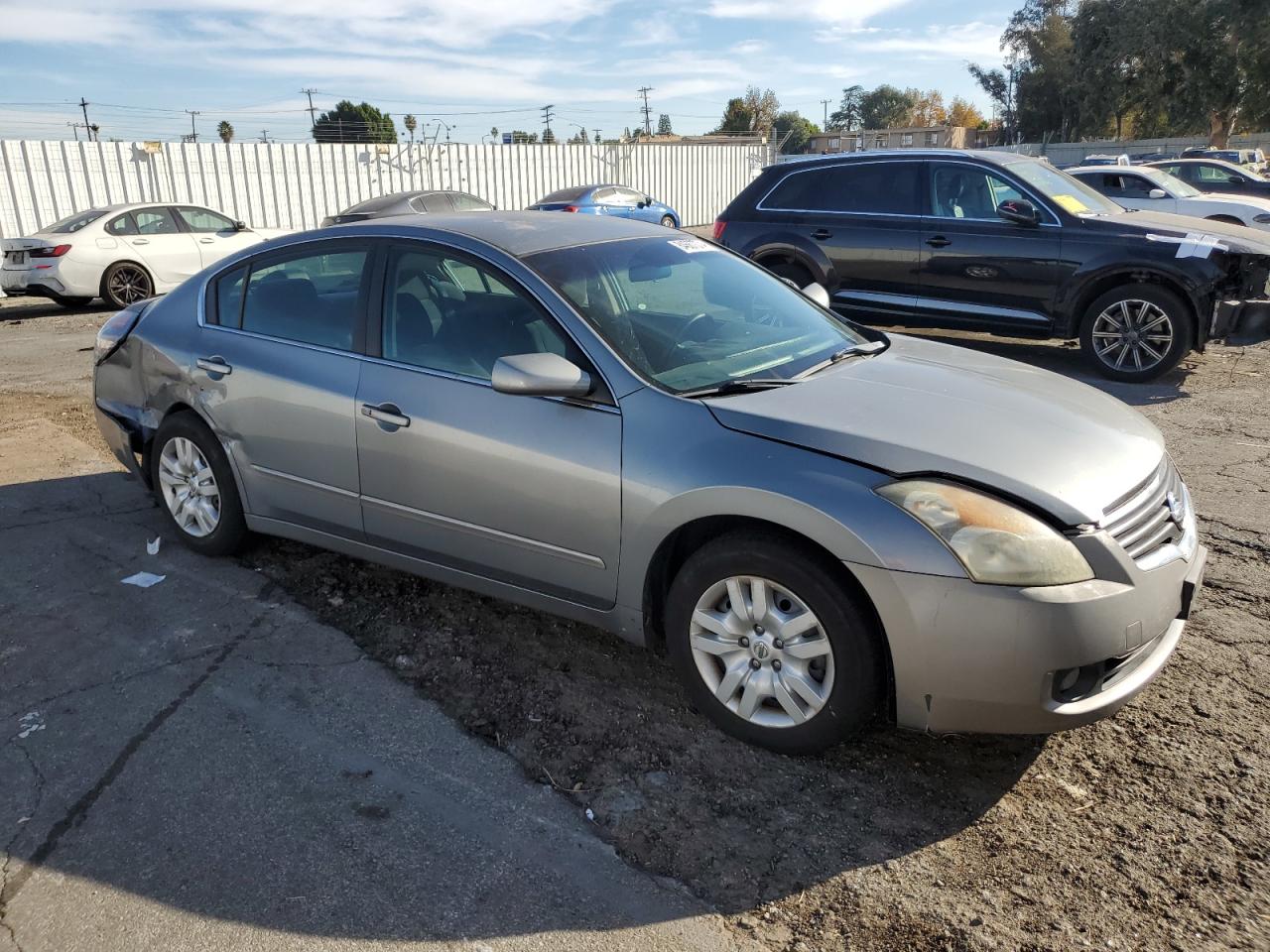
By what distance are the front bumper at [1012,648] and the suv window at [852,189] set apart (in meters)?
6.80

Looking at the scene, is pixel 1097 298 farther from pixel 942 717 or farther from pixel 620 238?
pixel 942 717

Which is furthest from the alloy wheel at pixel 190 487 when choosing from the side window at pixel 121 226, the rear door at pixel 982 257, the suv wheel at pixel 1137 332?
the side window at pixel 121 226

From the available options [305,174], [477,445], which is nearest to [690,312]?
[477,445]

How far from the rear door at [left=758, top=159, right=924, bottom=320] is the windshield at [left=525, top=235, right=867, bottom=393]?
4772 millimetres

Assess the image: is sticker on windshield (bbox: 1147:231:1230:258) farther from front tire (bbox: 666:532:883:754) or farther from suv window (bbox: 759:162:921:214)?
front tire (bbox: 666:532:883:754)

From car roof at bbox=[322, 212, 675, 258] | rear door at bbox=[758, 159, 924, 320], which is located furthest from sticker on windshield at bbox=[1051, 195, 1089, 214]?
car roof at bbox=[322, 212, 675, 258]

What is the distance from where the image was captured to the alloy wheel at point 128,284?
46.6 ft

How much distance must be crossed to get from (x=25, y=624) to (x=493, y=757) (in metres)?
2.39

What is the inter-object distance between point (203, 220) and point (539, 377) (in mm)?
13944

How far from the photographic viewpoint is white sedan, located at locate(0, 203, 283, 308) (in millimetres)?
13820

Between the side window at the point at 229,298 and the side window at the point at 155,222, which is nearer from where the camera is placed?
the side window at the point at 229,298

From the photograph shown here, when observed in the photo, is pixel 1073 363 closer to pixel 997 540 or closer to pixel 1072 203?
pixel 1072 203

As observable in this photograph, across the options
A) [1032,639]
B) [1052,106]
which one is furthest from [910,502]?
[1052,106]

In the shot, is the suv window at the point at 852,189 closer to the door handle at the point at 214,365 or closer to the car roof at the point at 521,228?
the car roof at the point at 521,228
